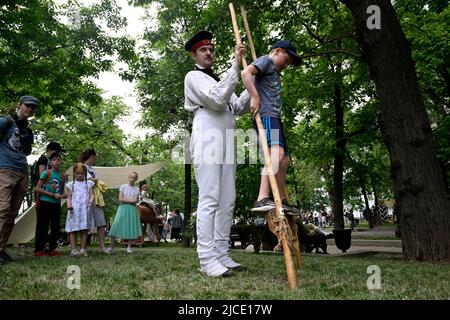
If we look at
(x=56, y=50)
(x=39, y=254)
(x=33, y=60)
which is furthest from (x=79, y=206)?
(x=56, y=50)

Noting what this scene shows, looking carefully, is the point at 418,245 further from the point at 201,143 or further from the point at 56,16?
the point at 56,16

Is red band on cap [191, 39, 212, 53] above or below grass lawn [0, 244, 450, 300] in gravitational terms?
above

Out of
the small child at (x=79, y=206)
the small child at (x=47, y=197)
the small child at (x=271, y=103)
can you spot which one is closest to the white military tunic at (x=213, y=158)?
the small child at (x=271, y=103)

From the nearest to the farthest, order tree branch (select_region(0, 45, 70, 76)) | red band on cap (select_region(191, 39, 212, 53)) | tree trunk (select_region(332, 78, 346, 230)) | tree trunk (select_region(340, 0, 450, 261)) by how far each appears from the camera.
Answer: red band on cap (select_region(191, 39, 212, 53)), tree trunk (select_region(340, 0, 450, 261)), tree branch (select_region(0, 45, 70, 76)), tree trunk (select_region(332, 78, 346, 230))

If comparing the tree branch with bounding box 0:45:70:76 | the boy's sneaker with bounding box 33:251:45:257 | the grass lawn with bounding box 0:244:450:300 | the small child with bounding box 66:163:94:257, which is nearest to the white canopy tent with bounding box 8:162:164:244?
the tree branch with bounding box 0:45:70:76

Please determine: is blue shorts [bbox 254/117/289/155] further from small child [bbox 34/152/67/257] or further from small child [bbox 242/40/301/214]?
small child [bbox 34/152/67/257]

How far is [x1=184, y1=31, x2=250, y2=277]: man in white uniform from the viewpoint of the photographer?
401cm

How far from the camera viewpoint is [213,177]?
4.14m

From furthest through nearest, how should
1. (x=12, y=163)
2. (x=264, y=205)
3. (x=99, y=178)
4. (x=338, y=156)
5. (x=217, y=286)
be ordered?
(x=338, y=156) → (x=99, y=178) → (x=12, y=163) → (x=264, y=205) → (x=217, y=286)

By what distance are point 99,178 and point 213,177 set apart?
41.9ft

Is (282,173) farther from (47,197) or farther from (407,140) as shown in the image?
(47,197)

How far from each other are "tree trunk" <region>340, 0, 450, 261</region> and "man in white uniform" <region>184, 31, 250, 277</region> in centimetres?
326

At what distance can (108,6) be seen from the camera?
13102mm
